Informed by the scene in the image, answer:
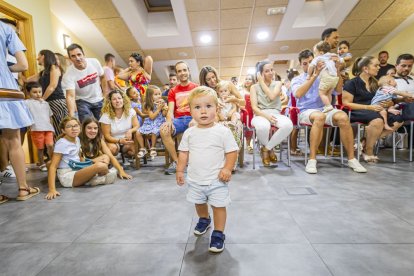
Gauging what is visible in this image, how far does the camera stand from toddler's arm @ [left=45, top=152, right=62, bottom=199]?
203 cm

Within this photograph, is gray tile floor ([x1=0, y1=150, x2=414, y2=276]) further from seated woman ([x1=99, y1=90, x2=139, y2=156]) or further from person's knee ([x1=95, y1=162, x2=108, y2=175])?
seated woman ([x1=99, y1=90, x2=139, y2=156])

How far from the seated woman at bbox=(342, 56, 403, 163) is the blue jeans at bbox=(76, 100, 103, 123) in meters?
3.03

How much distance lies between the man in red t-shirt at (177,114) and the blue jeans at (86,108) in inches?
36.9

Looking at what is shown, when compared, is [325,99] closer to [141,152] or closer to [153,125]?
[153,125]

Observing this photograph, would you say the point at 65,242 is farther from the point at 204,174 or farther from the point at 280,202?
the point at 280,202

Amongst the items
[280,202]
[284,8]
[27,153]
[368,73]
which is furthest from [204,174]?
[284,8]

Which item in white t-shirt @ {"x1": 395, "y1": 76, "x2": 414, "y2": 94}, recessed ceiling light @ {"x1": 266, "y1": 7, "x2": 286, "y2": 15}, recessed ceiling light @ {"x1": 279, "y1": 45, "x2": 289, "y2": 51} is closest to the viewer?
white t-shirt @ {"x1": 395, "y1": 76, "x2": 414, "y2": 94}

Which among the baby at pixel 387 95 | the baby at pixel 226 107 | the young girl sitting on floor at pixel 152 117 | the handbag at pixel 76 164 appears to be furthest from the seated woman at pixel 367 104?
the handbag at pixel 76 164

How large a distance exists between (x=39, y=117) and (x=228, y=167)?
118 inches

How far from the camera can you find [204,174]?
1.21 m

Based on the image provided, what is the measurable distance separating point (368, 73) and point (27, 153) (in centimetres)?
491

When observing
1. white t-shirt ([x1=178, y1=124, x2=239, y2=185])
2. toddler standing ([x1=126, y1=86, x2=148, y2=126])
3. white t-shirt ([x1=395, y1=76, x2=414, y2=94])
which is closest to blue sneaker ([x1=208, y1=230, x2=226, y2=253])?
white t-shirt ([x1=178, y1=124, x2=239, y2=185])

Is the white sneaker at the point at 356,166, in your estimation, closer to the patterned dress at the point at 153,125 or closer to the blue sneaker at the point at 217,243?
the blue sneaker at the point at 217,243

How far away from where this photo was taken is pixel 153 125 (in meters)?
3.23
